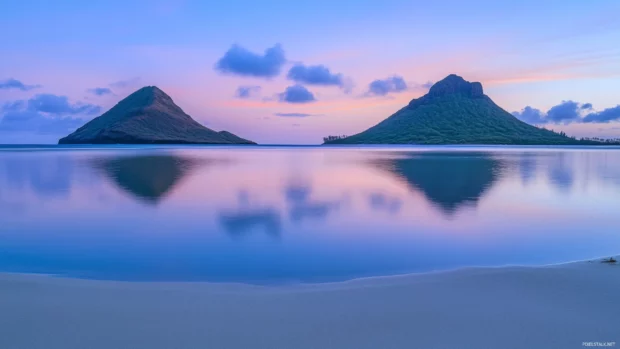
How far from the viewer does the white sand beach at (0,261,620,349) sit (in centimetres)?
430

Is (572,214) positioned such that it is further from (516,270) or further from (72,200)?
(72,200)

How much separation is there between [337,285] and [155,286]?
2850 millimetres

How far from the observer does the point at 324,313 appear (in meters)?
5.03

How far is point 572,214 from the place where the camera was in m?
14.4

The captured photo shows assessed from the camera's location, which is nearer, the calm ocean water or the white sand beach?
the white sand beach

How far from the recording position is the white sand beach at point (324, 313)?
4.30 meters

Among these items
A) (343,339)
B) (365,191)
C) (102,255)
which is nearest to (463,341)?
(343,339)

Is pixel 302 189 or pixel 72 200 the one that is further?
pixel 302 189

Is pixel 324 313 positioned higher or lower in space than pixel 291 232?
higher

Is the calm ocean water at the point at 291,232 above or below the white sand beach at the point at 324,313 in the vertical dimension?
below

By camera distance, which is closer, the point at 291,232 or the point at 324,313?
the point at 324,313

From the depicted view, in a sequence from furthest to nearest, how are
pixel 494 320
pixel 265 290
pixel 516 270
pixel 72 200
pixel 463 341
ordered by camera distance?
pixel 72 200 < pixel 516 270 < pixel 265 290 < pixel 494 320 < pixel 463 341

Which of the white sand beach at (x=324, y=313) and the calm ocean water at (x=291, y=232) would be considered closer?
the white sand beach at (x=324, y=313)

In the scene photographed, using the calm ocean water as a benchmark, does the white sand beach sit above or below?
above
